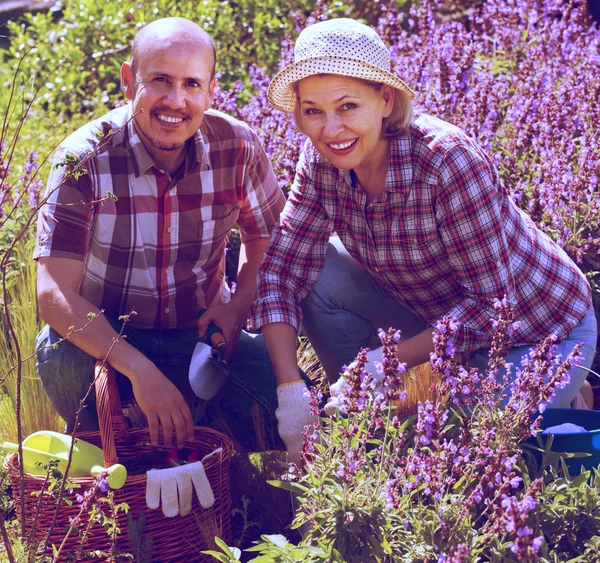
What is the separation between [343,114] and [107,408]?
3.88ft

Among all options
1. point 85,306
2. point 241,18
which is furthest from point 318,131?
point 241,18

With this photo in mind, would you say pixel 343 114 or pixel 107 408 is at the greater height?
pixel 343 114

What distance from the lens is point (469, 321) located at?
109 inches

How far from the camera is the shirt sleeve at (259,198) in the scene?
333cm

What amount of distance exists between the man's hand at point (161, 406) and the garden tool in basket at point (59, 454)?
0.64ft

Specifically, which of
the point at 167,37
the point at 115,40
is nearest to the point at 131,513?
the point at 167,37

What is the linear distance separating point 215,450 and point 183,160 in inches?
45.9

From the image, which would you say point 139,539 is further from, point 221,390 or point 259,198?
point 259,198

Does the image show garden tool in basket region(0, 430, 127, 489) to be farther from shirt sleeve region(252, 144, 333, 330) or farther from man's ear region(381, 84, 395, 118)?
man's ear region(381, 84, 395, 118)

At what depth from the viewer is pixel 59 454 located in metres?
2.53

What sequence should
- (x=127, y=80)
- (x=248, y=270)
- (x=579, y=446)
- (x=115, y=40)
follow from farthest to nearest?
(x=115, y=40) → (x=248, y=270) → (x=127, y=80) → (x=579, y=446)

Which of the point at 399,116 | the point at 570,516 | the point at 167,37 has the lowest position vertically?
the point at 570,516

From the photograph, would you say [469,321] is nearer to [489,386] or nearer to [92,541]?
[489,386]

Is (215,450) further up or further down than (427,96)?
further down
